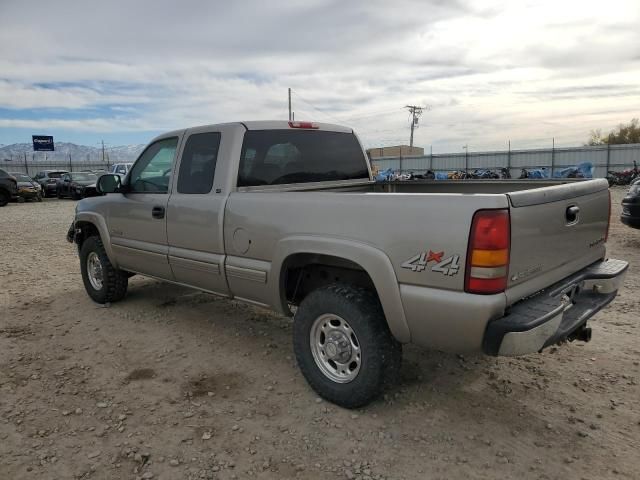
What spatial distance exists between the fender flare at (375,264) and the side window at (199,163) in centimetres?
123

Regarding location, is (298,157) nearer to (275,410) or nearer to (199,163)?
(199,163)

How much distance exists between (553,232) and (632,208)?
6336mm

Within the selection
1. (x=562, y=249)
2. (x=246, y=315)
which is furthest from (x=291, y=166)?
(x=562, y=249)

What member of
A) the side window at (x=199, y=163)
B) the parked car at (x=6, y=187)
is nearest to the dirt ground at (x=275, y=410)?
the side window at (x=199, y=163)

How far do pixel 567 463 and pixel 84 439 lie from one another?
9.19ft

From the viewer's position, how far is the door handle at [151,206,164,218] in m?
4.51

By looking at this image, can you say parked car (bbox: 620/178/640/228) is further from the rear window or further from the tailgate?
the rear window

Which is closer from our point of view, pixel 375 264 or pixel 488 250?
pixel 488 250

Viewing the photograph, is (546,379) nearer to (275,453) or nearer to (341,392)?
(341,392)

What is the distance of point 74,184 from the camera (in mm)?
25484

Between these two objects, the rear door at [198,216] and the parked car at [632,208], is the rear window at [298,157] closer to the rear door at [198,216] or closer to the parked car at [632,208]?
the rear door at [198,216]

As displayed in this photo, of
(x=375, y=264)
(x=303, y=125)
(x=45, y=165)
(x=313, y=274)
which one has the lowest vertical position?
(x=313, y=274)

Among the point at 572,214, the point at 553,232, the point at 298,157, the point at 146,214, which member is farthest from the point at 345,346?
the point at 146,214

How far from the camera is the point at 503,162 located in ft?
121
